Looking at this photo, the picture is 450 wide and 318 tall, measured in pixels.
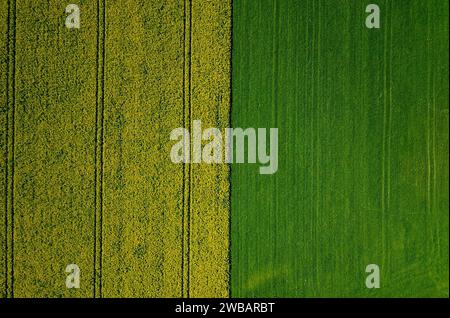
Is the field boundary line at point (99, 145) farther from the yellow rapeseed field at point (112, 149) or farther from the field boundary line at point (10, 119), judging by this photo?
the field boundary line at point (10, 119)

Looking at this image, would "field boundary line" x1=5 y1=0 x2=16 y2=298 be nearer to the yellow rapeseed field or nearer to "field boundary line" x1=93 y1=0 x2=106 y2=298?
the yellow rapeseed field

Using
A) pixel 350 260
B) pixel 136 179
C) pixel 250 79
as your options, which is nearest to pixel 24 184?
pixel 136 179

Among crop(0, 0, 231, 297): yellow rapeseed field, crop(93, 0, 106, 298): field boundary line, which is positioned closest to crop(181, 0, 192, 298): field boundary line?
crop(0, 0, 231, 297): yellow rapeseed field

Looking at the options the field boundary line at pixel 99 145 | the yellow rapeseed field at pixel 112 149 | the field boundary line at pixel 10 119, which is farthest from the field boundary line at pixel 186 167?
the field boundary line at pixel 10 119

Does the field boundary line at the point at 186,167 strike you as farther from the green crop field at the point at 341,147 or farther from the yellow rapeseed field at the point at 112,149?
the green crop field at the point at 341,147

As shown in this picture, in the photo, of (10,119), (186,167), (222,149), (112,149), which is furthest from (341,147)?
(10,119)

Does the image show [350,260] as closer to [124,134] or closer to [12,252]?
[124,134]

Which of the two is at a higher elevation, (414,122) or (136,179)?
(414,122)

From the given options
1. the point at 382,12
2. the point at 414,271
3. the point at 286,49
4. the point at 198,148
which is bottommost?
the point at 414,271
